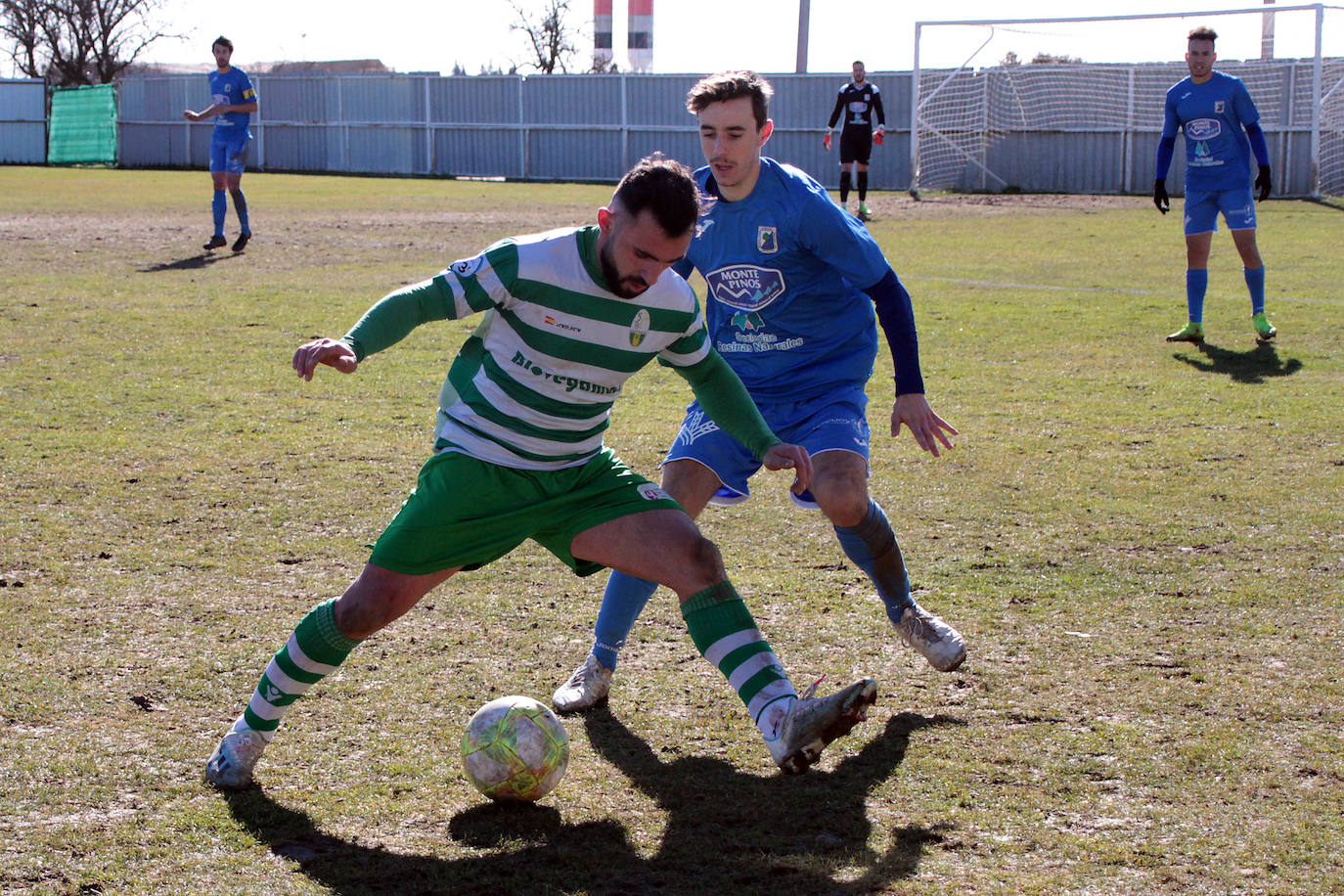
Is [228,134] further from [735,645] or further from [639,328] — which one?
[735,645]

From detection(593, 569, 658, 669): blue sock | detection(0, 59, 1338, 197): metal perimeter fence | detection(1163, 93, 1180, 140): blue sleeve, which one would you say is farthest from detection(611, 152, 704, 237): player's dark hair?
detection(0, 59, 1338, 197): metal perimeter fence

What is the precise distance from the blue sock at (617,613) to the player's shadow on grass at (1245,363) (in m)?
6.11

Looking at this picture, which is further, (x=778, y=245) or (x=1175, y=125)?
(x=1175, y=125)

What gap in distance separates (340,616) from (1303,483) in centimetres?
483

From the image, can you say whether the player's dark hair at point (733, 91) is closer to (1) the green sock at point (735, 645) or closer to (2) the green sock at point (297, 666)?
(1) the green sock at point (735, 645)

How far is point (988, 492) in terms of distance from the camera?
20.9 ft

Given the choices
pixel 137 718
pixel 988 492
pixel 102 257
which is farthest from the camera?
pixel 102 257

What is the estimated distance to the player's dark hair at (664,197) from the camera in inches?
129

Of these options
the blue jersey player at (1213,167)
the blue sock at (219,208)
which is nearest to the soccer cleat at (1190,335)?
the blue jersey player at (1213,167)

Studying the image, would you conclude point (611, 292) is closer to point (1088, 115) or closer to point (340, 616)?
point (340, 616)

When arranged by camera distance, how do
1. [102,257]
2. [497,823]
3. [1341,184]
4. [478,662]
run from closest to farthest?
1. [497,823]
2. [478,662]
3. [102,257]
4. [1341,184]

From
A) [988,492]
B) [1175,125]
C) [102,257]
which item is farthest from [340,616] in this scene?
[102,257]

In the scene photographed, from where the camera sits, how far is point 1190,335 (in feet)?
33.7

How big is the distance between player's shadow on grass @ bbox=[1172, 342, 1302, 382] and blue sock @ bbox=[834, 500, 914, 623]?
550 cm
